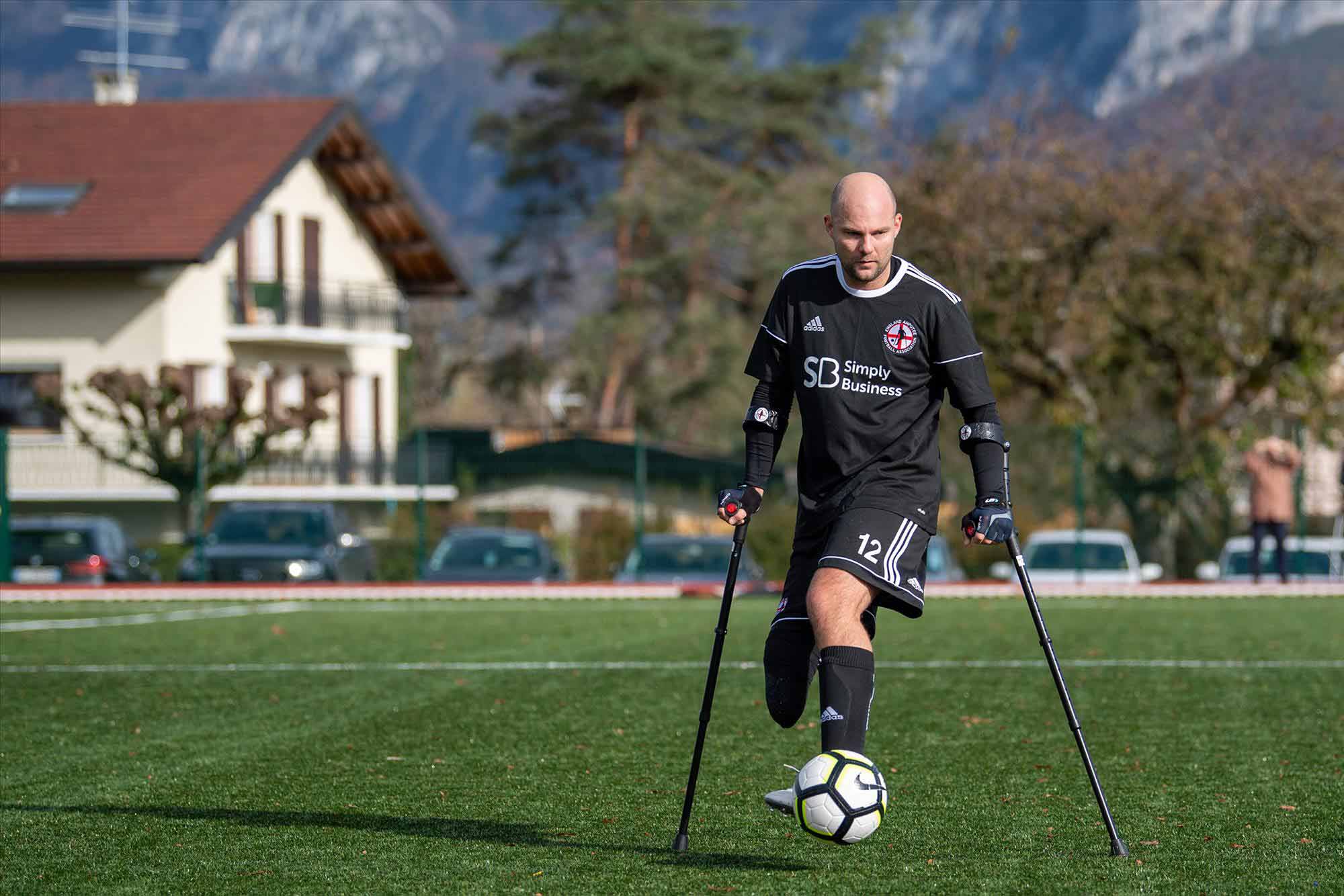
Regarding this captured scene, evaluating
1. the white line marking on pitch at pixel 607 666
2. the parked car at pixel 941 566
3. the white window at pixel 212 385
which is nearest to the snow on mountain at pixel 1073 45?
the white window at pixel 212 385

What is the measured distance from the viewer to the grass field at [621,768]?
5629 millimetres

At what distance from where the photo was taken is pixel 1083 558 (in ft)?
80.5

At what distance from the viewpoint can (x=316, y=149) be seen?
42.3 meters

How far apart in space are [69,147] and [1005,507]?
123ft

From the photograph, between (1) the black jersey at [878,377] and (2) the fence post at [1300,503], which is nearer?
(1) the black jersey at [878,377]

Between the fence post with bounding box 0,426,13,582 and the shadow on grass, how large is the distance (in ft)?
59.8

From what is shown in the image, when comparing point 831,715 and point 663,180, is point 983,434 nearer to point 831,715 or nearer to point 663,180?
point 831,715

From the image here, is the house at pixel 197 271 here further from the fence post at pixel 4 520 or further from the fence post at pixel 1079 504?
the fence post at pixel 1079 504

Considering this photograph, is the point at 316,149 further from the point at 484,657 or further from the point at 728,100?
the point at 484,657

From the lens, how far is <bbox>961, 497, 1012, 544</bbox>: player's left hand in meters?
5.52

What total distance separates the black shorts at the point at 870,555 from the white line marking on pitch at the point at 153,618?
477 inches

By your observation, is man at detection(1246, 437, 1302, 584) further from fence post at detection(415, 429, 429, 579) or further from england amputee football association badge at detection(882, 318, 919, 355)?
england amputee football association badge at detection(882, 318, 919, 355)

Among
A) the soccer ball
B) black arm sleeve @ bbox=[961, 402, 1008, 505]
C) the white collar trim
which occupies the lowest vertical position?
the soccer ball

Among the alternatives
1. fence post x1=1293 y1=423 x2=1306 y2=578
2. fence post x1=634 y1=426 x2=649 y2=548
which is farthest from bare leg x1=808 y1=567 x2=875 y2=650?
fence post x1=634 y1=426 x2=649 y2=548
